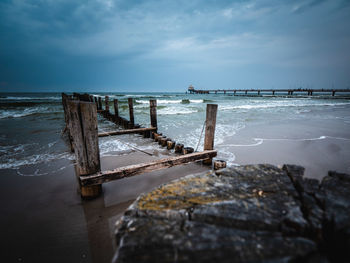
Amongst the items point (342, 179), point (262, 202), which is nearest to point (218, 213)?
point (262, 202)

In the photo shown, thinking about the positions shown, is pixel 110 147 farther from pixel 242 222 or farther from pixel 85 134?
pixel 242 222

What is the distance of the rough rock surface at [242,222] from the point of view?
2.35 feet

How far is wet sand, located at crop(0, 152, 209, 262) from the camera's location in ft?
7.43

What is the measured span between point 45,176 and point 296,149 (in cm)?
797

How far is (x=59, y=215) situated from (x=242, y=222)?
3369mm

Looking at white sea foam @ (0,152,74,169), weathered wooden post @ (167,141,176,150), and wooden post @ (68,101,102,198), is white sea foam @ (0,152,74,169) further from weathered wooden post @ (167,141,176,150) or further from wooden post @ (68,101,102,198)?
weathered wooden post @ (167,141,176,150)

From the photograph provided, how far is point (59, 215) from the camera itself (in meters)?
2.95

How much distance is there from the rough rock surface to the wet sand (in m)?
1.83

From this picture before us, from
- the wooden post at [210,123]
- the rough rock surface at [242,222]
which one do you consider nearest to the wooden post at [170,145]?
the wooden post at [210,123]

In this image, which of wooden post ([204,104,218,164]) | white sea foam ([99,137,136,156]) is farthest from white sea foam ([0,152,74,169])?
wooden post ([204,104,218,164])

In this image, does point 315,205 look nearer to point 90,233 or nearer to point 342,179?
point 342,179

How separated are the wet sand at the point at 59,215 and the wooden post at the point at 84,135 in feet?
1.71

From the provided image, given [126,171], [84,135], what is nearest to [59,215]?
[126,171]

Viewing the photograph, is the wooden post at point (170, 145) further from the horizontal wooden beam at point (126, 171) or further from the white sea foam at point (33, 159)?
the white sea foam at point (33, 159)
